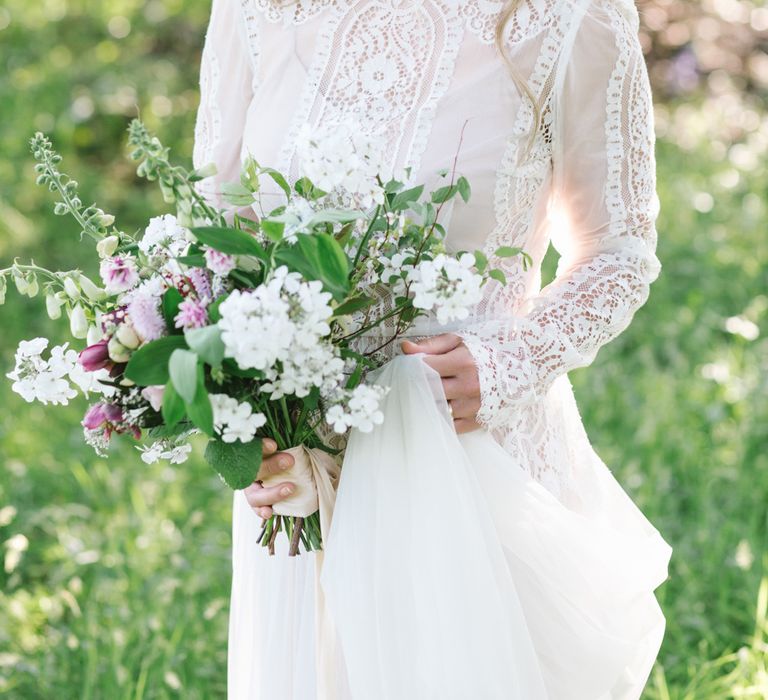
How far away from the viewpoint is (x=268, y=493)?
1.64 m

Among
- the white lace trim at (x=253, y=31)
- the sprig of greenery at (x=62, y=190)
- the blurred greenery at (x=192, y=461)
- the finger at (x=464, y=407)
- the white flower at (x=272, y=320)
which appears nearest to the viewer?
the white flower at (x=272, y=320)

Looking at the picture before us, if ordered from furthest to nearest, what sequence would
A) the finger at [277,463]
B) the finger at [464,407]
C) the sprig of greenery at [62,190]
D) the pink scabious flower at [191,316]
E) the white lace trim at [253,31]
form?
the white lace trim at [253,31], the finger at [464,407], the finger at [277,463], the sprig of greenery at [62,190], the pink scabious flower at [191,316]

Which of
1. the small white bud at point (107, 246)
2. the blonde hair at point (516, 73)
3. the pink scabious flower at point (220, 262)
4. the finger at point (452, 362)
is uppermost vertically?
the blonde hair at point (516, 73)

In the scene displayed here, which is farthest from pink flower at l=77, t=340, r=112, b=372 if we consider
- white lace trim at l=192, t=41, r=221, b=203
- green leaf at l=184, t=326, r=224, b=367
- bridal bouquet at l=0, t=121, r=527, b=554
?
white lace trim at l=192, t=41, r=221, b=203

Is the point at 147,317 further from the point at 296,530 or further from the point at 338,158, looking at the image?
the point at 296,530

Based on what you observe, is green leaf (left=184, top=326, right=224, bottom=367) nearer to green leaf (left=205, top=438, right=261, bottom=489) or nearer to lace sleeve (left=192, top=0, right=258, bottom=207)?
green leaf (left=205, top=438, right=261, bottom=489)

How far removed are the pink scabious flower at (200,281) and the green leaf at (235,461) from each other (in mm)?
206

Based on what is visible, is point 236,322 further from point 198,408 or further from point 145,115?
point 145,115

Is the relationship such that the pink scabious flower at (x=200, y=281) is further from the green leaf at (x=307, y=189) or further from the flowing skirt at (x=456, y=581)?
the flowing skirt at (x=456, y=581)

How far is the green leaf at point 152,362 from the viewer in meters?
1.37

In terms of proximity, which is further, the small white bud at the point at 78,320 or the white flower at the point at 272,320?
the small white bud at the point at 78,320

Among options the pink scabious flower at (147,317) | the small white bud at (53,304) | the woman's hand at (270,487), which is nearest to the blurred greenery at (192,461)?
the woman's hand at (270,487)

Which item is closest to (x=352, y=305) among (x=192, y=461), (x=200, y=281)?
(x=200, y=281)

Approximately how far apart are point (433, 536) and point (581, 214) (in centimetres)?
64
